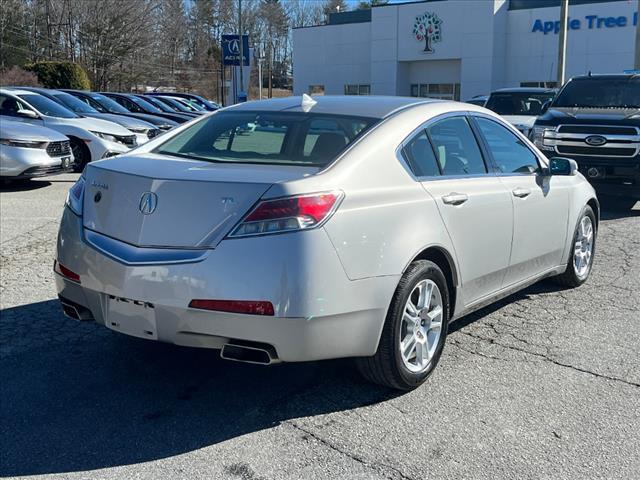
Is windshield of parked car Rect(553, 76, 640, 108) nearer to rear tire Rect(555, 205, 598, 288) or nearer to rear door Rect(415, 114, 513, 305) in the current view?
rear tire Rect(555, 205, 598, 288)

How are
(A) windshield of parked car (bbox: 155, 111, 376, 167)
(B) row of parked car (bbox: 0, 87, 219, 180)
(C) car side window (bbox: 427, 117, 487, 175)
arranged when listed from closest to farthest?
(A) windshield of parked car (bbox: 155, 111, 376, 167) → (C) car side window (bbox: 427, 117, 487, 175) → (B) row of parked car (bbox: 0, 87, 219, 180)

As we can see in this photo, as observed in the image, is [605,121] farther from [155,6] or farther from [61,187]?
[155,6]

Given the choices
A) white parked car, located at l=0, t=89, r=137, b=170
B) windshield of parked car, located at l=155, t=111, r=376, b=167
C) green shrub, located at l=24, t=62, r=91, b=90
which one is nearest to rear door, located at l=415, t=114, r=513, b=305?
windshield of parked car, located at l=155, t=111, r=376, b=167

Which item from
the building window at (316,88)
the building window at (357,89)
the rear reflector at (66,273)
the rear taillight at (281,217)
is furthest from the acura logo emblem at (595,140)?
the building window at (316,88)

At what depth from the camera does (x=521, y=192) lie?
518 cm

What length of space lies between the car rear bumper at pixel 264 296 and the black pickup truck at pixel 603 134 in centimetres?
797

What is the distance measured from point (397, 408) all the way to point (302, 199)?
1.28 meters

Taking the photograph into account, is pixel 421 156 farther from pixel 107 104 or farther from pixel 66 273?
pixel 107 104

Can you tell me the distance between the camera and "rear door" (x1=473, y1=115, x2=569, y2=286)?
16.8 feet

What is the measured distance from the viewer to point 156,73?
55.7 m

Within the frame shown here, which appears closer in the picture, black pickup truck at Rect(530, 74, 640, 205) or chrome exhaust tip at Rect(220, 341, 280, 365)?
chrome exhaust tip at Rect(220, 341, 280, 365)

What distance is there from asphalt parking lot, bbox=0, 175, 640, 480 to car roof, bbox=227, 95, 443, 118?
156 centimetres

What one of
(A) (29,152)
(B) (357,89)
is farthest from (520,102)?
(B) (357,89)

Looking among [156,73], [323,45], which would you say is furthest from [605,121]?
[156,73]
